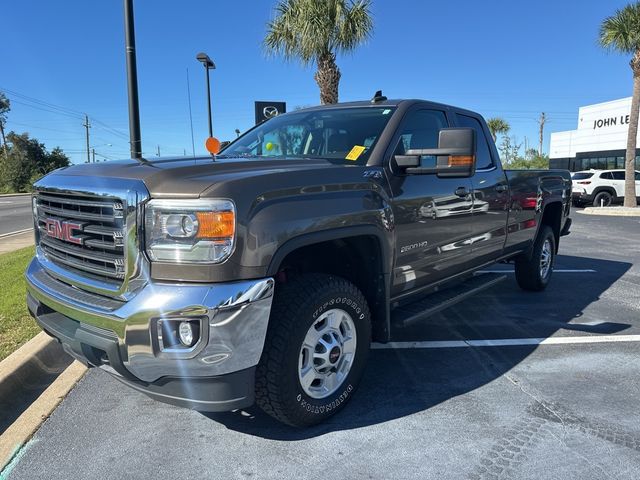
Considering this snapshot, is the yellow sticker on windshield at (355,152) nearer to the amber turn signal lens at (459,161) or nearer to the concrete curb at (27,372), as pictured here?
the amber turn signal lens at (459,161)

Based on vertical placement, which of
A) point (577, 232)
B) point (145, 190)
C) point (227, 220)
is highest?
point (145, 190)

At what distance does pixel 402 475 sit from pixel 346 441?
42 centimetres

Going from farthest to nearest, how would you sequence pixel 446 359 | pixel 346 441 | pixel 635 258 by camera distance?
1. pixel 635 258
2. pixel 446 359
3. pixel 346 441

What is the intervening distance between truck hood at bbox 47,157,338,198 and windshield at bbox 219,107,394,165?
1.40 ft

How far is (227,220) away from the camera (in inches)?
91.6

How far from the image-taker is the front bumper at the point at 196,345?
7.50 feet

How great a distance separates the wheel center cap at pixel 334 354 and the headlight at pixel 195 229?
100 centimetres

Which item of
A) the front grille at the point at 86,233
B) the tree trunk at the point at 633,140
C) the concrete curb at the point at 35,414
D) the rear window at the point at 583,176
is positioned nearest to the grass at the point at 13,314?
the concrete curb at the point at 35,414

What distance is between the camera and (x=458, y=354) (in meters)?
4.19

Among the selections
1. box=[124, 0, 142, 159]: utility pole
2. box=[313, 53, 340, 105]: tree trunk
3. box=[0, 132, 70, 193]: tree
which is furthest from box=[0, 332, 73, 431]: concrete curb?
box=[0, 132, 70, 193]: tree

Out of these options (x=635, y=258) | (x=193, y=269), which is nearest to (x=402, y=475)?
(x=193, y=269)

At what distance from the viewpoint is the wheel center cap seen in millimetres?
2955

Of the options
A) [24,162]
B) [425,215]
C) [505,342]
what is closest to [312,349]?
[425,215]

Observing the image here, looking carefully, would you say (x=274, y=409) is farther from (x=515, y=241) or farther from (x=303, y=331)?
(x=515, y=241)
